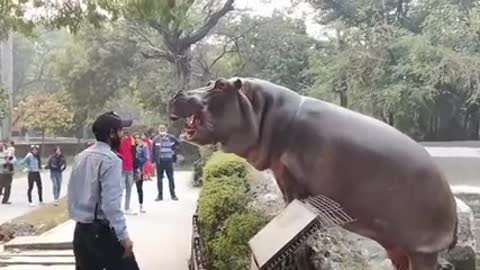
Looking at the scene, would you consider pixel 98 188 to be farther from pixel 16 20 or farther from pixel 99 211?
pixel 16 20

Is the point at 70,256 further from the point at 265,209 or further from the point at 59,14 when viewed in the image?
the point at 265,209

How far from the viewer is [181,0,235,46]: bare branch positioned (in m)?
25.2

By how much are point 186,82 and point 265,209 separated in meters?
21.7

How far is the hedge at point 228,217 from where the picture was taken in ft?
15.1

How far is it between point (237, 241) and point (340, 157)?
8.16 ft

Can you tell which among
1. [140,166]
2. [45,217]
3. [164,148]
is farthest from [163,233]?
[45,217]

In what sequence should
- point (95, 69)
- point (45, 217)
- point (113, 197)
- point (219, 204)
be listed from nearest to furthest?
point (113, 197) < point (219, 204) < point (45, 217) < point (95, 69)

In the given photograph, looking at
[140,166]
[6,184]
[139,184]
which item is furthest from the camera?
[6,184]

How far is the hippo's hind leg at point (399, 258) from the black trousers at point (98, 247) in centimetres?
207

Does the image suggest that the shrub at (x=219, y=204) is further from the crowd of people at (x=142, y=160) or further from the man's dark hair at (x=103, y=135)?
the crowd of people at (x=142, y=160)

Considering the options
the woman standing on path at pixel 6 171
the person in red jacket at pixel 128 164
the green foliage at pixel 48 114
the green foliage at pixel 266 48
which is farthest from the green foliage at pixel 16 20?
the green foliage at pixel 48 114

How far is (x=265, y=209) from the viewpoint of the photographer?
4.45 metres

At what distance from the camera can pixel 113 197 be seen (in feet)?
13.0

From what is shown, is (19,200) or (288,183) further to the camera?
(19,200)
